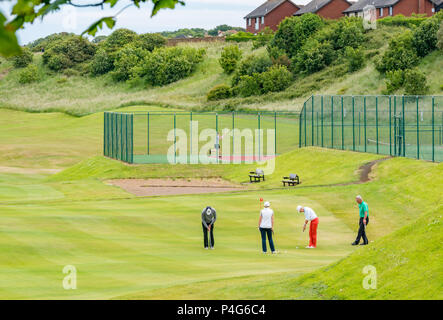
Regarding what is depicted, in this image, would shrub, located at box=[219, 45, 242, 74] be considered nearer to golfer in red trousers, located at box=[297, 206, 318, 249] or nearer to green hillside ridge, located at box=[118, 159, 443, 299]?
golfer in red trousers, located at box=[297, 206, 318, 249]

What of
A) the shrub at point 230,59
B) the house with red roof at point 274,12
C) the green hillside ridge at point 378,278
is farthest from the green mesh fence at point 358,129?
the house with red roof at point 274,12

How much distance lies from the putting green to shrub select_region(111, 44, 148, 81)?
79.9m

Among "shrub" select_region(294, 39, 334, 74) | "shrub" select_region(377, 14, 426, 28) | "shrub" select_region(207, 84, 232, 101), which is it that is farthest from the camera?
"shrub" select_region(377, 14, 426, 28)

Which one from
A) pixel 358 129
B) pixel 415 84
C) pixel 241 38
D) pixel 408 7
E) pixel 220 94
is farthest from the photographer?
pixel 241 38

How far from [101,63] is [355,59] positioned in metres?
49.0

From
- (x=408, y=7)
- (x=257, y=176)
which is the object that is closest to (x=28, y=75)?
(x=408, y=7)

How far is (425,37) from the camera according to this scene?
75.6 m

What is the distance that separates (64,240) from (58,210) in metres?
6.32

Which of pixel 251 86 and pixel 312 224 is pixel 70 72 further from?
pixel 312 224

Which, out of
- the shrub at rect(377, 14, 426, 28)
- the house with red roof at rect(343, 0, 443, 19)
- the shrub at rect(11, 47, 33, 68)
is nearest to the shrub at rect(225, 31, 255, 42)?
the house with red roof at rect(343, 0, 443, 19)

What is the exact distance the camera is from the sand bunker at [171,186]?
130 ft

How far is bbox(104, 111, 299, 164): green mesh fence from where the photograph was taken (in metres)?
52.7

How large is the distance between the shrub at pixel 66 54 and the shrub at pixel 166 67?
18878 millimetres

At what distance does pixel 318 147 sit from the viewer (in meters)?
49.4
